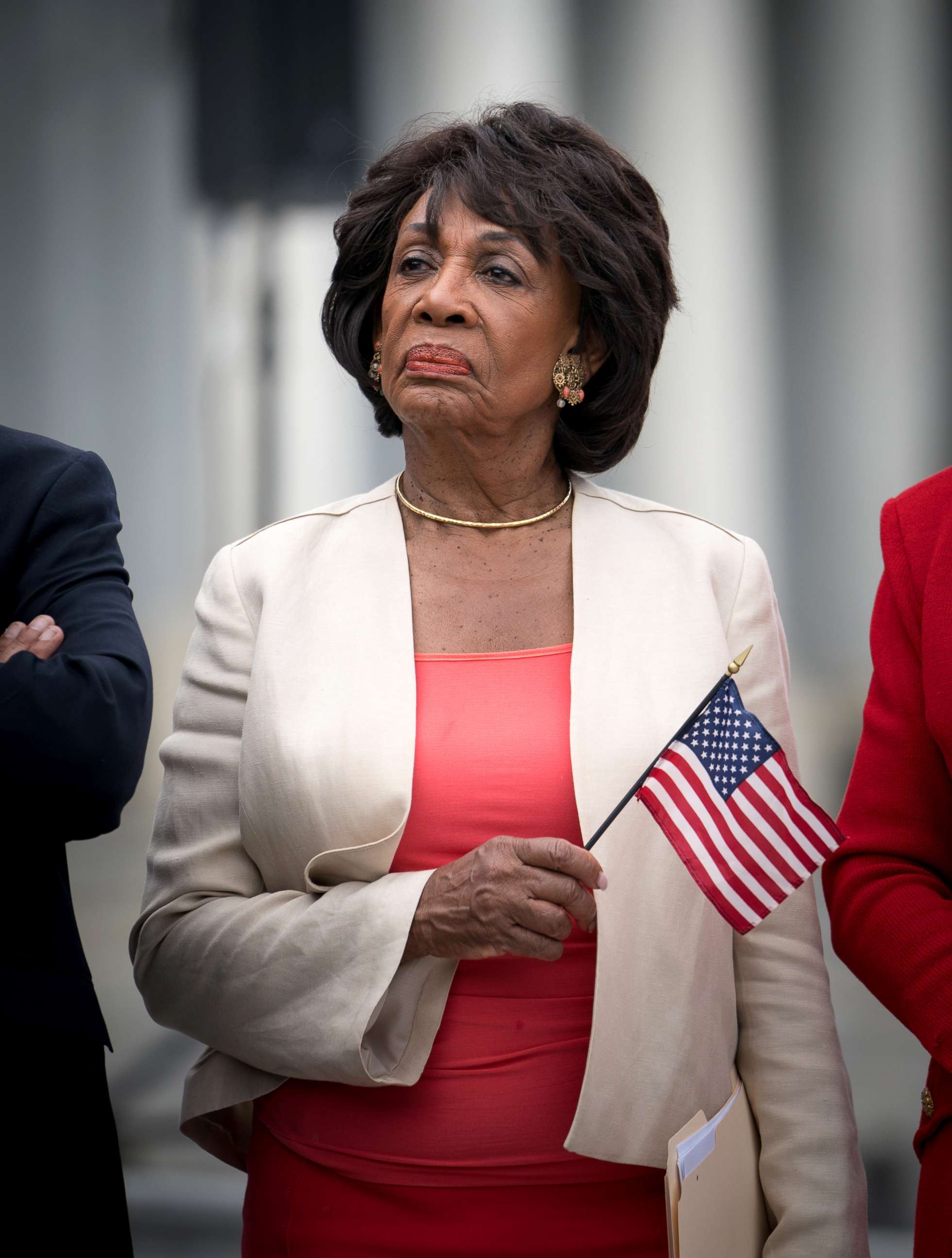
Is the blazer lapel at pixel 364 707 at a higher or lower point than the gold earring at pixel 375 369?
lower

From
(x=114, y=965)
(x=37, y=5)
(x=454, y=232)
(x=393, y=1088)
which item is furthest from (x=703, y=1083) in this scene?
(x=37, y=5)

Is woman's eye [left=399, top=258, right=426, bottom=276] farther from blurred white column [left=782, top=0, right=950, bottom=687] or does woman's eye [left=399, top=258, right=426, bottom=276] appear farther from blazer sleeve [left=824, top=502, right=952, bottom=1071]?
blurred white column [left=782, top=0, right=950, bottom=687]

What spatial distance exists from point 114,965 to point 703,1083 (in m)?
2.62

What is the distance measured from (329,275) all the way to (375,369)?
1891 millimetres

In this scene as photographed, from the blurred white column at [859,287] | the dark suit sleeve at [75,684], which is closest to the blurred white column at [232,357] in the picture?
the blurred white column at [859,287]

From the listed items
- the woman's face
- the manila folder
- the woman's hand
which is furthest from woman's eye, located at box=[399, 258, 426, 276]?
the manila folder

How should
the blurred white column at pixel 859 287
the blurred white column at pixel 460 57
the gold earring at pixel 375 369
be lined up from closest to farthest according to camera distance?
the gold earring at pixel 375 369 < the blurred white column at pixel 859 287 < the blurred white column at pixel 460 57

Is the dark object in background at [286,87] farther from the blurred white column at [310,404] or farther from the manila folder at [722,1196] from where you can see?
the manila folder at [722,1196]

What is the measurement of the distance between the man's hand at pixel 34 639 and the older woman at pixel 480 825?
13.7 inches

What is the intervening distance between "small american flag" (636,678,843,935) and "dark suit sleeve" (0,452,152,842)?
70 centimetres

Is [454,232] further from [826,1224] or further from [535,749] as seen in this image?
[826,1224]

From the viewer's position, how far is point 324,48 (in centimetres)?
403

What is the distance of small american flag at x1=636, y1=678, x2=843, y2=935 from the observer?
6.02 feet

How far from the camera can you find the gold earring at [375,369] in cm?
241
